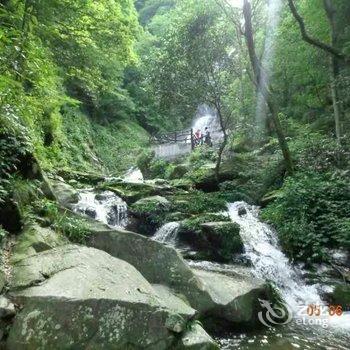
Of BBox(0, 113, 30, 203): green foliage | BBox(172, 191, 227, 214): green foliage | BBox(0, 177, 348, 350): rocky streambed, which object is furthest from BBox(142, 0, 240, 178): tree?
BBox(0, 113, 30, 203): green foliage

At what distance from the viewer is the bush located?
898cm

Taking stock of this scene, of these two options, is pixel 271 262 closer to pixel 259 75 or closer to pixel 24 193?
pixel 24 193

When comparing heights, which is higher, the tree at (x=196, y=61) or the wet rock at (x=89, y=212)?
the tree at (x=196, y=61)

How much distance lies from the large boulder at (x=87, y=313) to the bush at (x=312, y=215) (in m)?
5.30

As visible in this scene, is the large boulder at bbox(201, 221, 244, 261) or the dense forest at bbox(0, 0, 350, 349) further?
the large boulder at bbox(201, 221, 244, 261)

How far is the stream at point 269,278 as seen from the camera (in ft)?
17.6

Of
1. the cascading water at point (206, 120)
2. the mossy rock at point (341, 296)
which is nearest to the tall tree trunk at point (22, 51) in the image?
the mossy rock at point (341, 296)

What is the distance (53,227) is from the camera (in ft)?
21.1

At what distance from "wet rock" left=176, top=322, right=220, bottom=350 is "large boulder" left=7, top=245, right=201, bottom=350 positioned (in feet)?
0.33

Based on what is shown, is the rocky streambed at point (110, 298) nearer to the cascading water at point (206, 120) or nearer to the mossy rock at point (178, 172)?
the mossy rock at point (178, 172)

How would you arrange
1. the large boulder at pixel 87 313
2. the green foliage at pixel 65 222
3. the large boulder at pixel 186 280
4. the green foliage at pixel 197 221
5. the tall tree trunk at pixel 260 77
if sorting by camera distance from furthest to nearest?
the tall tree trunk at pixel 260 77 < the green foliage at pixel 197 221 < the green foliage at pixel 65 222 < the large boulder at pixel 186 280 < the large boulder at pixel 87 313

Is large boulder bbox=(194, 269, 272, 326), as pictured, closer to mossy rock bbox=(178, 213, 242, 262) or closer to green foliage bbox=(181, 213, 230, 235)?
mossy rock bbox=(178, 213, 242, 262)
